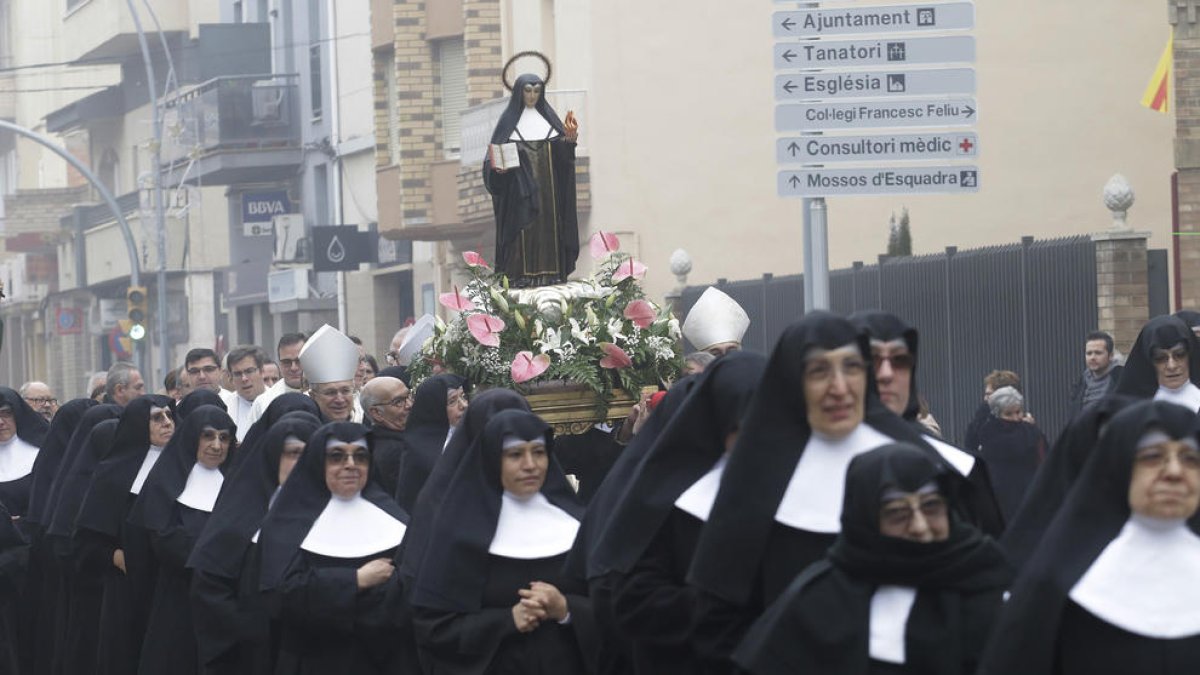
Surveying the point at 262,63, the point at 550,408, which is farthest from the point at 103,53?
the point at 550,408

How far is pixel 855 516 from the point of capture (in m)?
4.79

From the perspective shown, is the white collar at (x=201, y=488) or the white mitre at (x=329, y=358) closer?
the white collar at (x=201, y=488)

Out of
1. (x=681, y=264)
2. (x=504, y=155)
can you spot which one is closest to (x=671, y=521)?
(x=504, y=155)

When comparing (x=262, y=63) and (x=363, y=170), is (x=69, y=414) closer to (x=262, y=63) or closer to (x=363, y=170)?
(x=363, y=170)

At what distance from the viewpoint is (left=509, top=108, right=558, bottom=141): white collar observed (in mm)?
11547

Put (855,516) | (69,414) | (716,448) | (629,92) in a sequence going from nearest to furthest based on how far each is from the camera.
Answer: (855,516), (716,448), (69,414), (629,92)

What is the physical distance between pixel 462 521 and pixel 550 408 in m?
3.37

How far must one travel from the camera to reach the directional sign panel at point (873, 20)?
9.80 meters

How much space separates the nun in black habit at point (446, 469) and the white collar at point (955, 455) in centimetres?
192

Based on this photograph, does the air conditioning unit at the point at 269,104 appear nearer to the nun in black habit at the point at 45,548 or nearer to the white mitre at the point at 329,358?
the nun in black habit at the point at 45,548

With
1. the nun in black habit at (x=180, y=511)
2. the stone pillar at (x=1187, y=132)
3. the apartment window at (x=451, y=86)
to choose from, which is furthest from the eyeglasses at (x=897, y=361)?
the apartment window at (x=451, y=86)

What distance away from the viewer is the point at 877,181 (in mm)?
9789

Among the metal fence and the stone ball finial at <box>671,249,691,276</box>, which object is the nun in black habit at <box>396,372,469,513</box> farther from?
the stone ball finial at <box>671,249,691,276</box>

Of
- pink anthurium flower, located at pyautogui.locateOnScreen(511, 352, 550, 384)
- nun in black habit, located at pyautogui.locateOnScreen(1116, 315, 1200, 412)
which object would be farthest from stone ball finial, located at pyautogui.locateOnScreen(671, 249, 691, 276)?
nun in black habit, located at pyautogui.locateOnScreen(1116, 315, 1200, 412)
